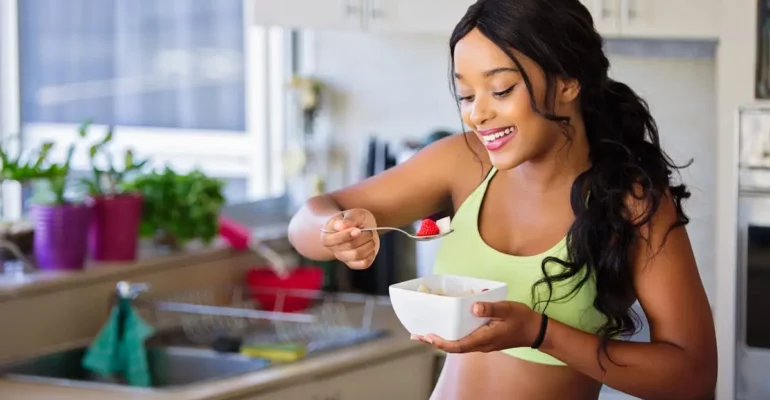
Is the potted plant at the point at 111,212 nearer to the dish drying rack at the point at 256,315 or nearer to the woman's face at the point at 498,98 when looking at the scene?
the dish drying rack at the point at 256,315

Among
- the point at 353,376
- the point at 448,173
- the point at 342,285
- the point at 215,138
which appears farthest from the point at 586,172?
the point at 215,138

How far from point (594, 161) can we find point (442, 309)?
0.41 m

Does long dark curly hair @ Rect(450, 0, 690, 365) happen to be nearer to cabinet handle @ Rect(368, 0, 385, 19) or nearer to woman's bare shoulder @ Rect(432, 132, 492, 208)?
woman's bare shoulder @ Rect(432, 132, 492, 208)

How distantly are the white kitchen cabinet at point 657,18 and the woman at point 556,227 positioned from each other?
1.10 metres

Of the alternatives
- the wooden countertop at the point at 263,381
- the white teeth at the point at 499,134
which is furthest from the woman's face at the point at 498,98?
the wooden countertop at the point at 263,381

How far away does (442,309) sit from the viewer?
4.97 feet

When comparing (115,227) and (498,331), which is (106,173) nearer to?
(115,227)

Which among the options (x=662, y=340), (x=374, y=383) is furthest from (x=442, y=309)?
(x=374, y=383)

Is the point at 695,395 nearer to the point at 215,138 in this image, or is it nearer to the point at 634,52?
the point at 634,52

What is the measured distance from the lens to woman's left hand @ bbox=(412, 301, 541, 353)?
4.99 ft

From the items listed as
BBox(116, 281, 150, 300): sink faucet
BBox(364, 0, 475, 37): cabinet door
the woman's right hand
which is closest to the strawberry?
the woman's right hand

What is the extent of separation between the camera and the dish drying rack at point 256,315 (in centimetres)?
289

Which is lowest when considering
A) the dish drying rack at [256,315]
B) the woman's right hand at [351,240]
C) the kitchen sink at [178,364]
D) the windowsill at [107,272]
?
the kitchen sink at [178,364]

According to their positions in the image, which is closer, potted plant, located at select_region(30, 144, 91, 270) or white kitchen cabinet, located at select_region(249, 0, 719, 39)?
potted plant, located at select_region(30, 144, 91, 270)
